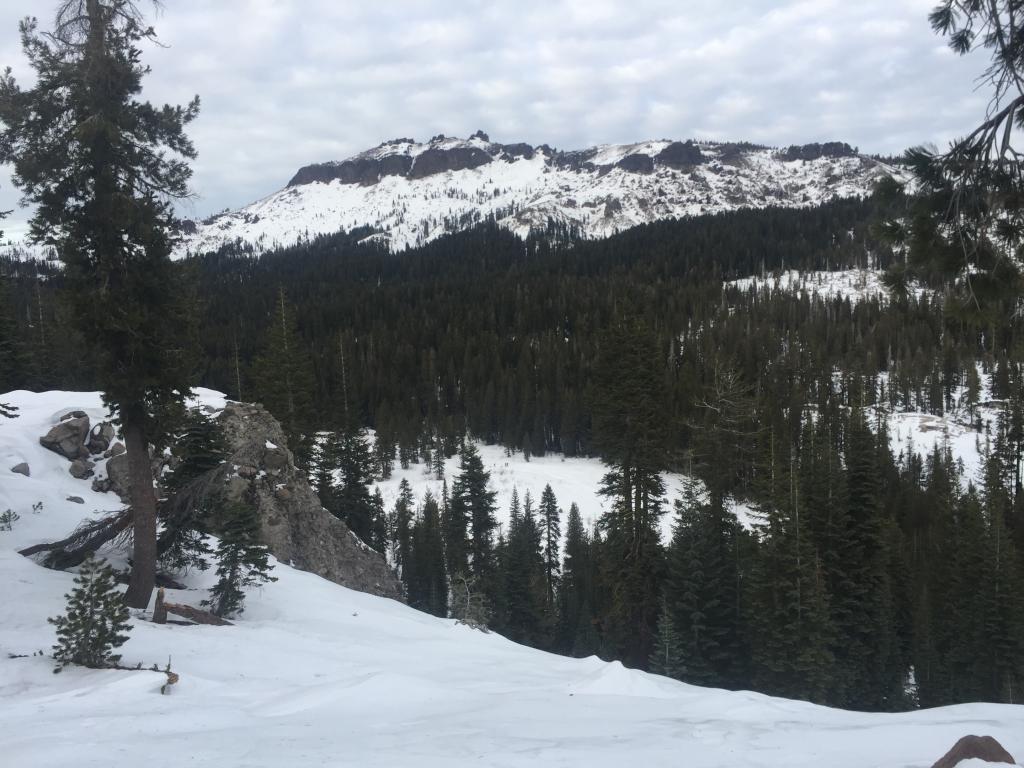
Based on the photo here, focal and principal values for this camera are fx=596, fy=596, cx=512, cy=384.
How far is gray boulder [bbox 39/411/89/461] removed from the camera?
1833 centimetres

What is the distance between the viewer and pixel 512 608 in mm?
32875

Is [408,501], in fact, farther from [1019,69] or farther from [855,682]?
[1019,69]

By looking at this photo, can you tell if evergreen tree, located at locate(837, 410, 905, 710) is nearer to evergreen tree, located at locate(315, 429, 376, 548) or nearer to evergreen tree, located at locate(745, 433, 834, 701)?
evergreen tree, located at locate(745, 433, 834, 701)

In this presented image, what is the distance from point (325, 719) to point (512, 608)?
27062 millimetres

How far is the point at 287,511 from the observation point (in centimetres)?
2073

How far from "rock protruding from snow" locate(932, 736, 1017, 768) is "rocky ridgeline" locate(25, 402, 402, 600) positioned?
17097mm

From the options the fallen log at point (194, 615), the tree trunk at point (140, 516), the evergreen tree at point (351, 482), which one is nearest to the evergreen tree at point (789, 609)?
the fallen log at point (194, 615)

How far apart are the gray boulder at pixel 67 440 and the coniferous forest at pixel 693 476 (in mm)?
3263

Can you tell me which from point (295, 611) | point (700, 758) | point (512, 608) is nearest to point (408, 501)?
point (512, 608)

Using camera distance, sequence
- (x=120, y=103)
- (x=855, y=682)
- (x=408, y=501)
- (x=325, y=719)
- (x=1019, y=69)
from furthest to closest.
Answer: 1. (x=408, y=501)
2. (x=855, y=682)
3. (x=120, y=103)
4. (x=325, y=719)
5. (x=1019, y=69)

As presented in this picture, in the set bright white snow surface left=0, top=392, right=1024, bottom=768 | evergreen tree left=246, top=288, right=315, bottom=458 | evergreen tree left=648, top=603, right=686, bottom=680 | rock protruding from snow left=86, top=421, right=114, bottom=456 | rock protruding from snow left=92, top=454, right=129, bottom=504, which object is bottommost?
evergreen tree left=648, top=603, right=686, bottom=680

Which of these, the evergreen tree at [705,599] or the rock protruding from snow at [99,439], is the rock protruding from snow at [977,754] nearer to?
the evergreen tree at [705,599]

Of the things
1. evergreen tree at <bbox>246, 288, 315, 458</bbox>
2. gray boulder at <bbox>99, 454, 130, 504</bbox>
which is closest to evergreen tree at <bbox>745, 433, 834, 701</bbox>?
gray boulder at <bbox>99, 454, 130, 504</bbox>

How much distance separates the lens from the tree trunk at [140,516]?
11.2 metres
